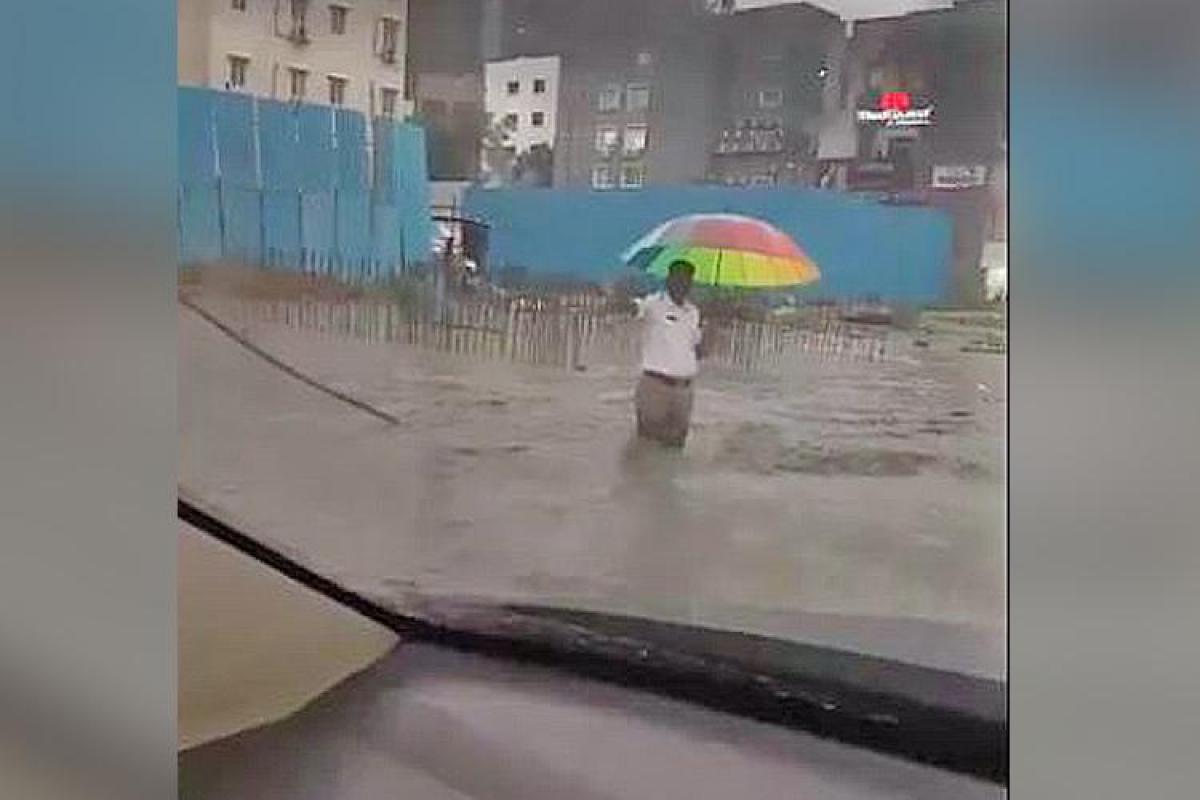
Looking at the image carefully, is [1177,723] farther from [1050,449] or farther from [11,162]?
[11,162]

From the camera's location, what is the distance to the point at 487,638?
1.52m

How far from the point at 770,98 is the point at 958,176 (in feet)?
0.59

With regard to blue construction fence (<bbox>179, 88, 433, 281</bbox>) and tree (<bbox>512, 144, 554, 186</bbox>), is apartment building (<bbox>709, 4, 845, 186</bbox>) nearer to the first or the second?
tree (<bbox>512, 144, 554, 186</bbox>)

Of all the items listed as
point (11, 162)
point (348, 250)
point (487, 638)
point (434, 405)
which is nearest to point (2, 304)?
point (11, 162)

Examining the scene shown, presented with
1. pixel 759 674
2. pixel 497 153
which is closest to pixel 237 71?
pixel 497 153

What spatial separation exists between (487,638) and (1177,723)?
24.4 inches

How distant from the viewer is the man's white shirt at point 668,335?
4.74 feet

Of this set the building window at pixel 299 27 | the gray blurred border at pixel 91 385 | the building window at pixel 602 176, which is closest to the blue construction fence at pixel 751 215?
the building window at pixel 602 176

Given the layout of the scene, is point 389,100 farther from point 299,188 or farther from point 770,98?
point 770,98

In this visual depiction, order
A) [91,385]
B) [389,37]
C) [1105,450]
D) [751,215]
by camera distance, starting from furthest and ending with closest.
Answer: [91,385]
[389,37]
[751,215]
[1105,450]

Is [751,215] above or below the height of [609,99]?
below

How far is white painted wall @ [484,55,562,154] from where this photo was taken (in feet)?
4.84

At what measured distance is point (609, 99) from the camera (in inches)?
57.6

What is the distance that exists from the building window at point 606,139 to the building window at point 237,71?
1.23ft
